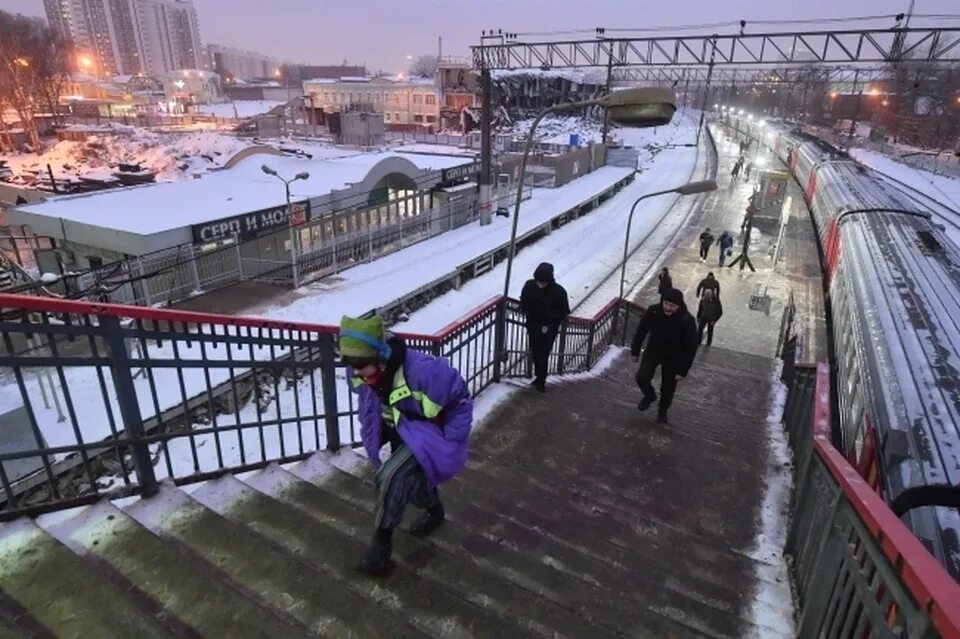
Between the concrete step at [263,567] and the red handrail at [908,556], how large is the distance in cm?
219

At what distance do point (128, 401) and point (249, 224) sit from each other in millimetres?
15801

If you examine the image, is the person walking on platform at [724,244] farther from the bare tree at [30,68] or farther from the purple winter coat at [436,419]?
the bare tree at [30,68]

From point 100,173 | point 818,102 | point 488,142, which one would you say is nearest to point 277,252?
point 488,142

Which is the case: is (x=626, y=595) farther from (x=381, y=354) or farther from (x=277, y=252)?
(x=277, y=252)

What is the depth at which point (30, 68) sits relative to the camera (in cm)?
5606

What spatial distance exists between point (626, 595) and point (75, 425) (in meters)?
3.52

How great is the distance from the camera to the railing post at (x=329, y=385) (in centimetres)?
460

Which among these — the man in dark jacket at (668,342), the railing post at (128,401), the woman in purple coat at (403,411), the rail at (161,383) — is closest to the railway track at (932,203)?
the rail at (161,383)

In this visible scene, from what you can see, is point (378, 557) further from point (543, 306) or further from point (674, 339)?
point (674, 339)

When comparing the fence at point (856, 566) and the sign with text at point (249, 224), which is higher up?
the fence at point (856, 566)

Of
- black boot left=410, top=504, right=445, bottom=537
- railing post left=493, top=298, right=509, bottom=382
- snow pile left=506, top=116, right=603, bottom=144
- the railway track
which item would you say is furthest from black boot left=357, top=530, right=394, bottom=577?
snow pile left=506, top=116, right=603, bottom=144

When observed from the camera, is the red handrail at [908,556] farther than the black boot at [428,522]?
No

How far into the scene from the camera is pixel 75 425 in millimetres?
3324

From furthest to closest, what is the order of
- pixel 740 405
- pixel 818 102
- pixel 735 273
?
pixel 818 102 < pixel 735 273 < pixel 740 405
